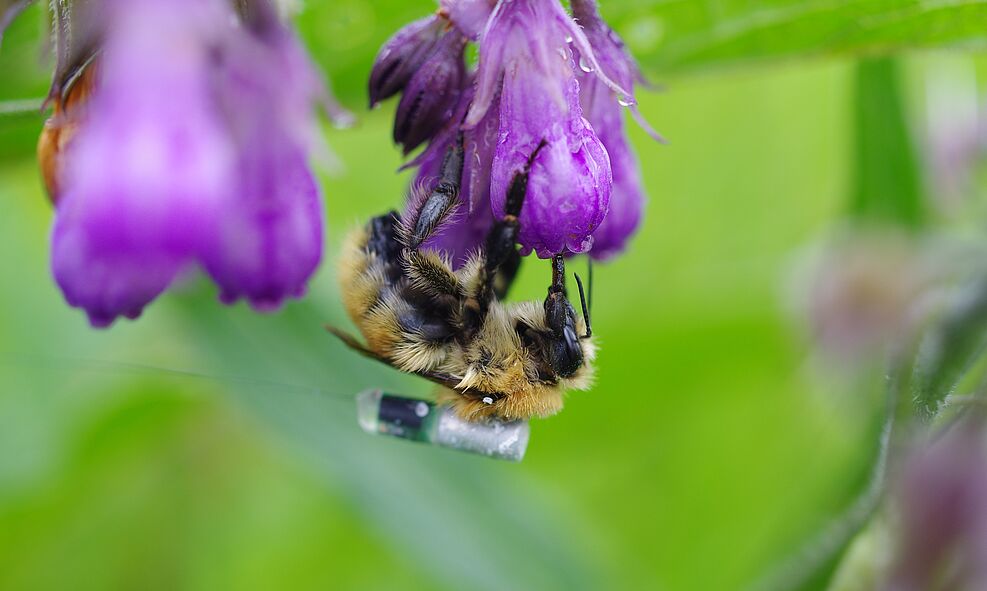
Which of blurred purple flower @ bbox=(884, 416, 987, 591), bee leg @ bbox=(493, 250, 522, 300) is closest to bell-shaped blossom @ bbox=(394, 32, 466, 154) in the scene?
bee leg @ bbox=(493, 250, 522, 300)

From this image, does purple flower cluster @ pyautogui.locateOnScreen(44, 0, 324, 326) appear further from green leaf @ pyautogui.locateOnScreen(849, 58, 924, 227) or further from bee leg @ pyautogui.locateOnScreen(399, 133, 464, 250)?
green leaf @ pyautogui.locateOnScreen(849, 58, 924, 227)

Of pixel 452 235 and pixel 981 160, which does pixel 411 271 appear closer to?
pixel 452 235

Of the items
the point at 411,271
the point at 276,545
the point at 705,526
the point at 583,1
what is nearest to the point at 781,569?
the point at 411,271

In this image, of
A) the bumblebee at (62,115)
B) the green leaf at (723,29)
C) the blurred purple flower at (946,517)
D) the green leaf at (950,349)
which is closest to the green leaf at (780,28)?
the green leaf at (723,29)

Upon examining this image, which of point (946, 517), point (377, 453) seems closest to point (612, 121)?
point (946, 517)

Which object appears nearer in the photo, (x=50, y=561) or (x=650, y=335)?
(x=50, y=561)

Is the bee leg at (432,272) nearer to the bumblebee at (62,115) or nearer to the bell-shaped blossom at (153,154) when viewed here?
the bumblebee at (62,115)

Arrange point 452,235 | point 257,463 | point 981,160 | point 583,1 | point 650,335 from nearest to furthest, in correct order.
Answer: point 583,1
point 452,235
point 981,160
point 650,335
point 257,463
